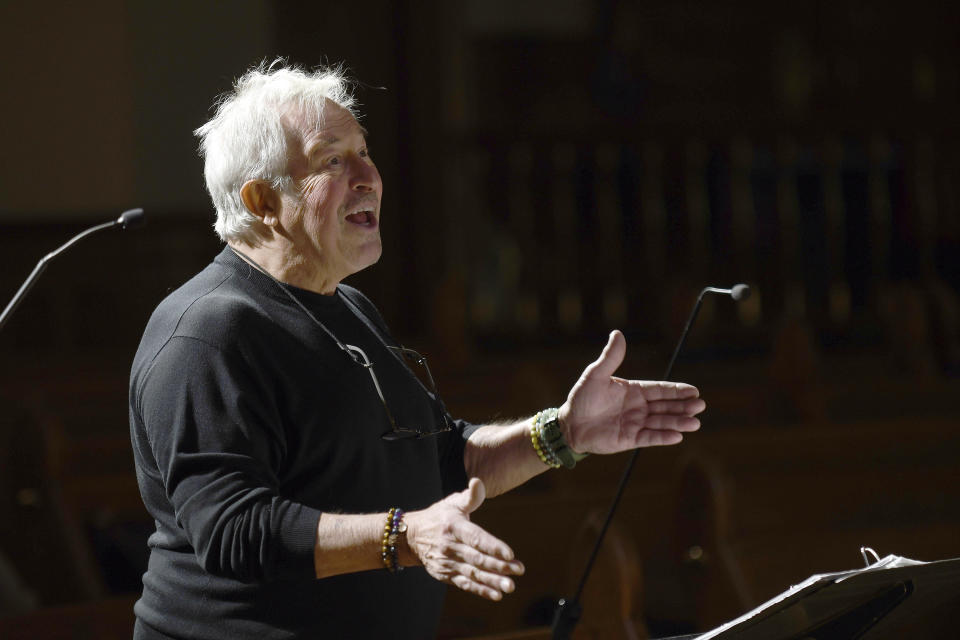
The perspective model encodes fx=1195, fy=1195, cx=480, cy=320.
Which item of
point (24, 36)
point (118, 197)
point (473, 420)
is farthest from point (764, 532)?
point (24, 36)

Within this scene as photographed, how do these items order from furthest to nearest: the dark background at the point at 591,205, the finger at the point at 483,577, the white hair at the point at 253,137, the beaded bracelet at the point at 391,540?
the dark background at the point at 591,205, the white hair at the point at 253,137, the beaded bracelet at the point at 391,540, the finger at the point at 483,577

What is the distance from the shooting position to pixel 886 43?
20.8 ft

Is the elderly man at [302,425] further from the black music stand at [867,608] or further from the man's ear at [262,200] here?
the black music stand at [867,608]

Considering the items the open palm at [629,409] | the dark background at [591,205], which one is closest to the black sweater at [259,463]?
the open palm at [629,409]

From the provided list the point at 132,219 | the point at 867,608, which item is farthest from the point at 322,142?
the point at 867,608

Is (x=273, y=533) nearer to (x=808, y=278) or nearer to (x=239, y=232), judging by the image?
(x=239, y=232)

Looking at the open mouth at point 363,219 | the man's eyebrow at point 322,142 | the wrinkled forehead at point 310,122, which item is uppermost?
the wrinkled forehead at point 310,122

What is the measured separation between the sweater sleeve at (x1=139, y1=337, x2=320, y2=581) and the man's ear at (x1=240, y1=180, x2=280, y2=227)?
0.26 meters

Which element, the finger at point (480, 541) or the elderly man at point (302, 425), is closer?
the finger at point (480, 541)

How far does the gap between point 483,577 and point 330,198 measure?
62 centimetres

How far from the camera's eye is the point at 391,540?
1.36m

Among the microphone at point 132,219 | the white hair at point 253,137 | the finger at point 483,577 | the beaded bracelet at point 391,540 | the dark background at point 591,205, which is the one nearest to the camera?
the finger at point 483,577

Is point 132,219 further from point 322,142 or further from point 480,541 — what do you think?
point 480,541

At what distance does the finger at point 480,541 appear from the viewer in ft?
4.05
